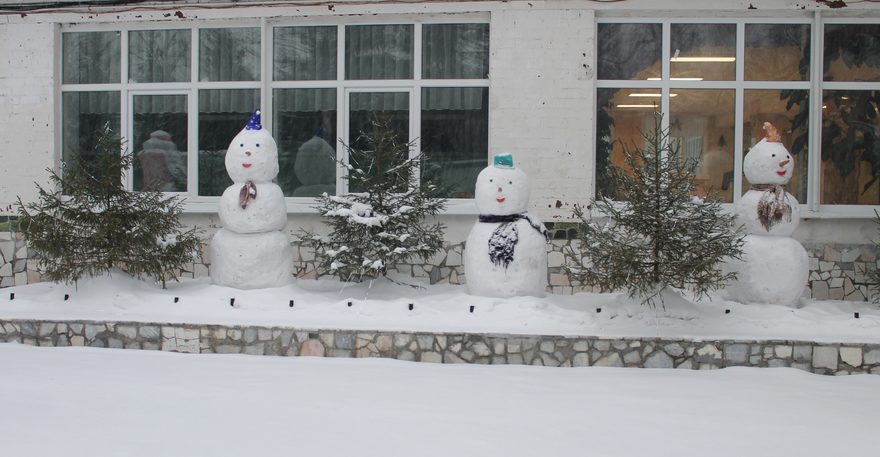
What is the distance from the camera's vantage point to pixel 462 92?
374 inches

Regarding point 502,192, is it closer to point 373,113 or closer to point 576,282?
point 576,282

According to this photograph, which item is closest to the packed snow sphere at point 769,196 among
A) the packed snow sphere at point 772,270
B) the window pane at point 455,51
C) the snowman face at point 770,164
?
the snowman face at point 770,164

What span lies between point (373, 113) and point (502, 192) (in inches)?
111

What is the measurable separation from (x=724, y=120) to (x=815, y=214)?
1502 millimetres

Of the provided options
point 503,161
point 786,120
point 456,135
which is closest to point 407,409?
point 503,161

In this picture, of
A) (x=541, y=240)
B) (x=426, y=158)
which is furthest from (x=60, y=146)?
(x=541, y=240)

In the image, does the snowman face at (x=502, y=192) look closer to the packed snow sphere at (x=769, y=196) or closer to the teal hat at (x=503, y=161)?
the teal hat at (x=503, y=161)

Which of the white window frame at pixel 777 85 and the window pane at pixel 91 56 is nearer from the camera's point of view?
the white window frame at pixel 777 85

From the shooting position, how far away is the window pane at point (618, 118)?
934 centimetres

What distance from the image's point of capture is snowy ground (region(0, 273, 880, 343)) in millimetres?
6719

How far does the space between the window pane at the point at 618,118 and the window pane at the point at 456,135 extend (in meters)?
1.35

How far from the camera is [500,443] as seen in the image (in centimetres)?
448

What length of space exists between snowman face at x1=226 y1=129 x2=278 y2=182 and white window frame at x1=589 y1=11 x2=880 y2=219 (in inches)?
147

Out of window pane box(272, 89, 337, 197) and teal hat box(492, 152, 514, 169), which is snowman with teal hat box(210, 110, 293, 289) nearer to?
window pane box(272, 89, 337, 197)
